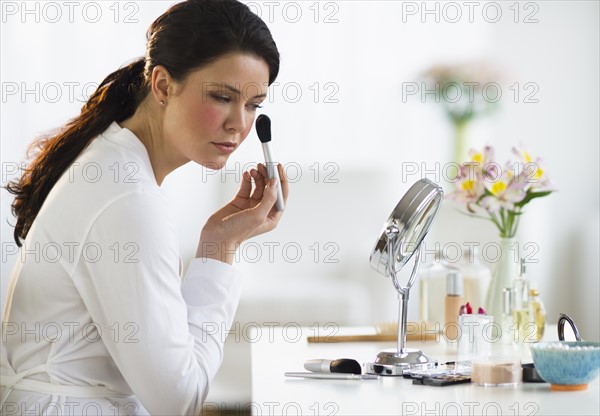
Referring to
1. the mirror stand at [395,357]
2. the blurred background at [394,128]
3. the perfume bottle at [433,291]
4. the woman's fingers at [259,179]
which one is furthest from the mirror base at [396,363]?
the blurred background at [394,128]

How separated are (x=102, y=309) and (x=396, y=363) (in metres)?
0.48

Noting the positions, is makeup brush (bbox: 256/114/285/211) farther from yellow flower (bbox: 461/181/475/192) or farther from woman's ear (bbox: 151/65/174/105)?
yellow flower (bbox: 461/181/475/192)

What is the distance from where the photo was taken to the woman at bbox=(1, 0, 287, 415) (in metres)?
1.27

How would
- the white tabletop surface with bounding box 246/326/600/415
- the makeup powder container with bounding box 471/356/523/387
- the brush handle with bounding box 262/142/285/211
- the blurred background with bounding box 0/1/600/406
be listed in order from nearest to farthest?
the white tabletop surface with bounding box 246/326/600/415 < the makeup powder container with bounding box 471/356/523/387 < the brush handle with bounding box 262/142/285/211 < the blurred background with bounding box 0/1/600/406

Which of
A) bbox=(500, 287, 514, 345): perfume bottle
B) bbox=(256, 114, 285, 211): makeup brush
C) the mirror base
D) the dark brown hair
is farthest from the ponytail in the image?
bbox=(500, 287, 514, 345): perfume bottle

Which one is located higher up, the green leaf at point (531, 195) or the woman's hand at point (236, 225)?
the green leaf at point (531, 195)

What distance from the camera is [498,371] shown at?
1317 mm

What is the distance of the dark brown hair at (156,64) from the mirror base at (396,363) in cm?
53

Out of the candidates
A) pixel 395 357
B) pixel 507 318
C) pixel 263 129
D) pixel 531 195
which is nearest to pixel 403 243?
pixel 395 357

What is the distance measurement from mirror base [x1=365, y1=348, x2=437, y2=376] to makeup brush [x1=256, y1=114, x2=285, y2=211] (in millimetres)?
322

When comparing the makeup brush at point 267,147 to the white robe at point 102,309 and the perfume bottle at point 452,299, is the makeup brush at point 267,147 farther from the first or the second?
the perfume bottle at point 452,299

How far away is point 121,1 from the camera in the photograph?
3.73m

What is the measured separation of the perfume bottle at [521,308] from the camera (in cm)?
179

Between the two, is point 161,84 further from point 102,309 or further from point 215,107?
point 102,309
